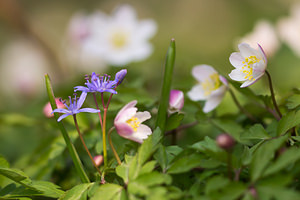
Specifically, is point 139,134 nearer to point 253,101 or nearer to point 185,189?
point 185,189

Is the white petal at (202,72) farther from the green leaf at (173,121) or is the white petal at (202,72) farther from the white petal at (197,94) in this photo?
the green leaf at (173,121)

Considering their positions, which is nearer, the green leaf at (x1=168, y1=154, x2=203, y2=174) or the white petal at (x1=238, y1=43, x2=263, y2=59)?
the green leaf at (x1=168, y1=154, x2=203, y2=174)

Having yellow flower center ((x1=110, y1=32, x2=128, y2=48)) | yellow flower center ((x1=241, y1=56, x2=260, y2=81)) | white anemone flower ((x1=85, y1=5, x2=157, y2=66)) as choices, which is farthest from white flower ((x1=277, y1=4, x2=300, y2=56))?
yellow flower center ((x1=241, y1=56, x2=260, y2=81))

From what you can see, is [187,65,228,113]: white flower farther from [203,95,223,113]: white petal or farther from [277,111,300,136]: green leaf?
[277,111,300,136]: green leaf

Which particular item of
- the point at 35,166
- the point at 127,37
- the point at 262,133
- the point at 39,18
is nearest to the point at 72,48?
the point at 127,37

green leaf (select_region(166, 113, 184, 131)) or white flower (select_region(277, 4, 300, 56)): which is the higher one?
green leaf (select_region(166, 113, 184, 131))
